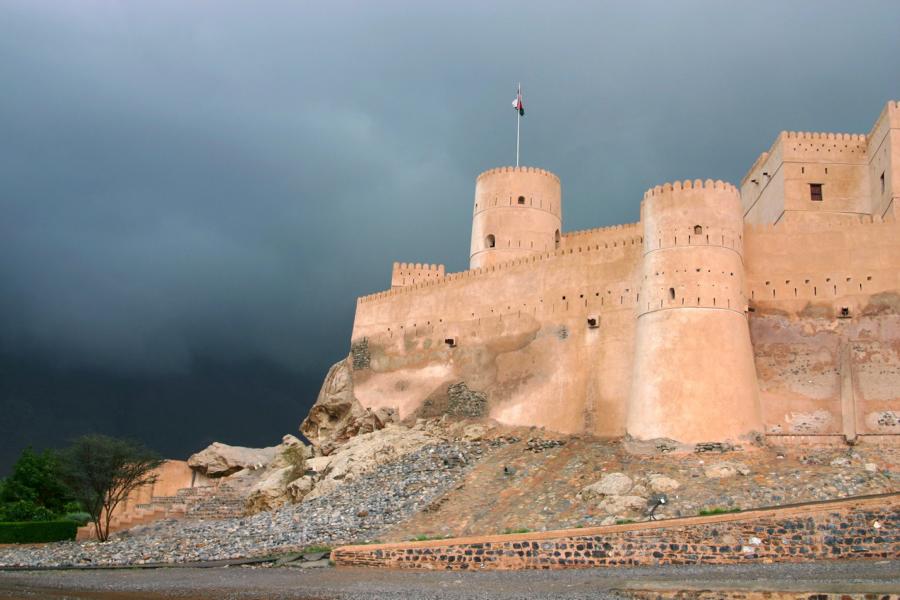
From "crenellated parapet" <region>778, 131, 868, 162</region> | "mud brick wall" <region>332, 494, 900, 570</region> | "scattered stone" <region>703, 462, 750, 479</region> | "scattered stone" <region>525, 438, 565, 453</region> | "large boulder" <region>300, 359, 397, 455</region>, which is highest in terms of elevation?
"crenellated parapet" <region>778, 131, 868, 162</region>

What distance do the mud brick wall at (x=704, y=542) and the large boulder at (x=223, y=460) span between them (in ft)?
57.7

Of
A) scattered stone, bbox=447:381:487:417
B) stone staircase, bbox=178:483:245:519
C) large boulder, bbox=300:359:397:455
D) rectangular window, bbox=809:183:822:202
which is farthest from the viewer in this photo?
large boulder, bbox=300:359:397:455

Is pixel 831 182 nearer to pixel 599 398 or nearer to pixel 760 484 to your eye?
pixel 599 398

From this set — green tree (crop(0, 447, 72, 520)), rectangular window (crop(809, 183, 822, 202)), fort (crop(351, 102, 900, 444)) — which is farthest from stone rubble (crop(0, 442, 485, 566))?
rectangular window (crop(809, 183, 822, 202))

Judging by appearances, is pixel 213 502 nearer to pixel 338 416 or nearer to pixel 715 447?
pixel 338 416

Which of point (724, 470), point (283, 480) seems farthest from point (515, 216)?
point (724, 470)

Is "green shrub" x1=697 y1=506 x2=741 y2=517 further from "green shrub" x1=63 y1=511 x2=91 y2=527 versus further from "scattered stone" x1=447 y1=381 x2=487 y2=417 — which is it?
"green shrub" x1=63 y1=511 x2=91 y2=527

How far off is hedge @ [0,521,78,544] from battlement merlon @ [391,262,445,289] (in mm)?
11779

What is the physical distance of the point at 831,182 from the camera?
25578 millimetres

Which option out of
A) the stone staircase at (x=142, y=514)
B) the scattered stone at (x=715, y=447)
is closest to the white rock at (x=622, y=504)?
the scattered stone at (x=715, y=447)

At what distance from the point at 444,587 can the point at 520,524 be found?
13.7 feet

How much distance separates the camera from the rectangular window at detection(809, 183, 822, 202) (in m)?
25.6

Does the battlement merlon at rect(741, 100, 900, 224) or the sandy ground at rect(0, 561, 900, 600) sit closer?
the sandy ground at rect(0, 561, 900, 600)

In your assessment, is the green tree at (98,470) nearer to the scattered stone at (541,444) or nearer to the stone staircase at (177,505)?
the stone staircase at (177,505)
